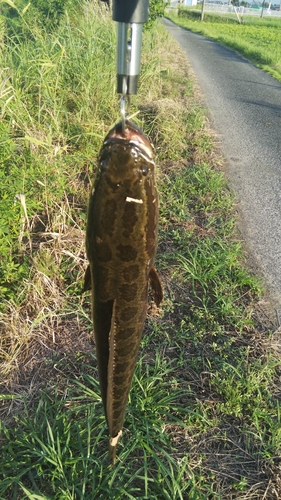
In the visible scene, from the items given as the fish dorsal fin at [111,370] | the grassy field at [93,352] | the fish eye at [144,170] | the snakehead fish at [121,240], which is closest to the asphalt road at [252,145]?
the grassy field at [93,352]

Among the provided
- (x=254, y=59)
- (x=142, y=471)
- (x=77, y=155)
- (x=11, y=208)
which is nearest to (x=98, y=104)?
(x=77, y=155)

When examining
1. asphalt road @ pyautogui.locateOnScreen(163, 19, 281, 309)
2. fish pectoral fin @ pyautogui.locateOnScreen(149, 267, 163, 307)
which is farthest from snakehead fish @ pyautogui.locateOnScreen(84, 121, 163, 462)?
asphalt road @ pyautogui.locateOnScreen(163, 19, 281, 309)

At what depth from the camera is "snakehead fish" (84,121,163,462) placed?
0.97m

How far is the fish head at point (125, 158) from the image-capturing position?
3.12ft

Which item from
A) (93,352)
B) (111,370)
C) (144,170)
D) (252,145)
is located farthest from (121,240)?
(252,145)

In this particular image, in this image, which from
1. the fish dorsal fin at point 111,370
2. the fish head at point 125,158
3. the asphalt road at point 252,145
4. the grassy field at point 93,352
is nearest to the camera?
the fish head at point 125,158

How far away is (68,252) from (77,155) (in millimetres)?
1113

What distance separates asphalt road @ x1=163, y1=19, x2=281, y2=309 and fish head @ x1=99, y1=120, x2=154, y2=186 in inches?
104

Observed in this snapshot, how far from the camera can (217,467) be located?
2.09m

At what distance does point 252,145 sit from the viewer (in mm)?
6844

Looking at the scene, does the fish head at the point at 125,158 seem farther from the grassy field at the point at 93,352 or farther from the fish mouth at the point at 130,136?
the grassy field at the point at 93,352

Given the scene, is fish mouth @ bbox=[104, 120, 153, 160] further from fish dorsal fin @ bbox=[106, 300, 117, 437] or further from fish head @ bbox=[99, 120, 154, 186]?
fish dorsal fin @ bbox=[106, 300, 117, 437]

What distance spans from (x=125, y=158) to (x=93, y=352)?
203 centimetres

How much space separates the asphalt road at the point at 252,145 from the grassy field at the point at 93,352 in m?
0.32
